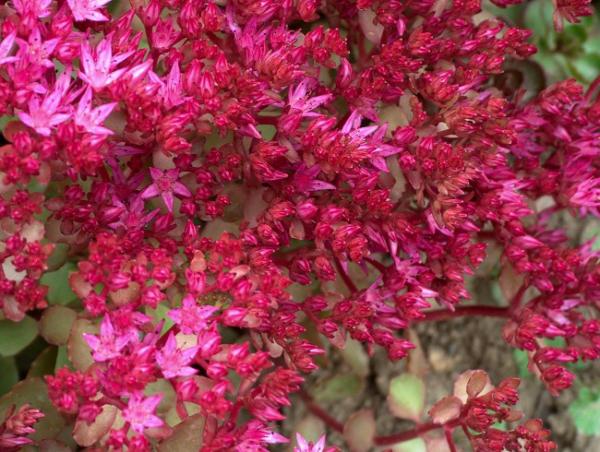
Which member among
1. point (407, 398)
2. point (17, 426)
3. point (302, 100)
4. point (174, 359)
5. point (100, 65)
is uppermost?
point (100, 65)

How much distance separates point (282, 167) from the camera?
1.43m

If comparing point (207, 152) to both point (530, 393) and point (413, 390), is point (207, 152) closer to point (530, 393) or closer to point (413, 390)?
point (413, 390)

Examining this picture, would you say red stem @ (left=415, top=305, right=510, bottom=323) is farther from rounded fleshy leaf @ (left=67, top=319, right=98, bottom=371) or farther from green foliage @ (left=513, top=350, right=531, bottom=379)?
rounded fleshy leaf @ (left=67, top=319, right=98, bottom=371)

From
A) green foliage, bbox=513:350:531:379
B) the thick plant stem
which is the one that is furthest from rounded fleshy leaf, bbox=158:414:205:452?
green foliage, bbox=513:350:531:379

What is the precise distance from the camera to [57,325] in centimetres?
148

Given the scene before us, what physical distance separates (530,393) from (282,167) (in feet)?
3.44

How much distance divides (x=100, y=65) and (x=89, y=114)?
0.08 m

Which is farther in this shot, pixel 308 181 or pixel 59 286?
pixel 59 286

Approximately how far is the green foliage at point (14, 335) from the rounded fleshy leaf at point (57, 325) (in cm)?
6

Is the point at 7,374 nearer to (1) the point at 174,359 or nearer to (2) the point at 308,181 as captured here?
(1) the point at 174,359

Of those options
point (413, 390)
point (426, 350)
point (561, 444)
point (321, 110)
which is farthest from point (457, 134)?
point (561, 444)

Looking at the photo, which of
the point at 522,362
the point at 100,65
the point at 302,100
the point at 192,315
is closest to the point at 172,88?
the point at 100,65

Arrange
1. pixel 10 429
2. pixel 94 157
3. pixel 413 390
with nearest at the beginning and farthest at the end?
pixel 94 157 → pixel 10 429 → pixel 413 390

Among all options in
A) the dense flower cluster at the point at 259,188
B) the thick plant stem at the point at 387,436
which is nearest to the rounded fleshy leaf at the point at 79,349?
the dense flower cluster at the point at 259,188
